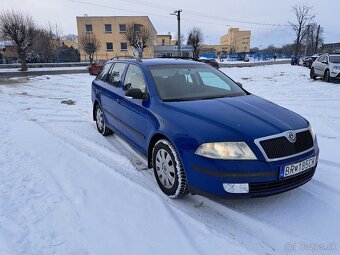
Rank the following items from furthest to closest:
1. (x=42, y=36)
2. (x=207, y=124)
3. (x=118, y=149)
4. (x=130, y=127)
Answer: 1. (x=42, y=36)
2. (x=118, y=149)
3. (x=130, y=127)
4. (x=207, y=124)

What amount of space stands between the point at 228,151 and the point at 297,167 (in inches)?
30.4

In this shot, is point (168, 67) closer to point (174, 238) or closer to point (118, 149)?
point (118, 149)

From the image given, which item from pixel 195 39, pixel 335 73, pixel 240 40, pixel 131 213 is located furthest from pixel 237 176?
pixel 240 40

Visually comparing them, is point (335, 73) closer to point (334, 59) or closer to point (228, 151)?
point (334, 59)

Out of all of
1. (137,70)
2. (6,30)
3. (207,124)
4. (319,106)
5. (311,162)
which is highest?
(6,30)

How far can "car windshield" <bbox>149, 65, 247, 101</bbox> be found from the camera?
12.8 feet

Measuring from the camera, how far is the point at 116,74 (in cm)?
526

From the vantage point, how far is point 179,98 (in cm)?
379

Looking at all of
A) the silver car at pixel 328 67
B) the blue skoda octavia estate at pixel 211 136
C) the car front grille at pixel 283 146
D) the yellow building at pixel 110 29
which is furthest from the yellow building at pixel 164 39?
the car front grille at pixel 283 146

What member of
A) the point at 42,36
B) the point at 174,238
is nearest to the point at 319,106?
the point at 174,238

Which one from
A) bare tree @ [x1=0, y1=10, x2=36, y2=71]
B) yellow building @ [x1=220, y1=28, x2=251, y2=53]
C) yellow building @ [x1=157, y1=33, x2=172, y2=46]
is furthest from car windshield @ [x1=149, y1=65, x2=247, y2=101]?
yellow building @ [x1=220, y1=28, x2=251, y2=53]

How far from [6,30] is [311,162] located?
33.2 m

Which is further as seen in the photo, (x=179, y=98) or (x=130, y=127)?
(x=130, y=127)

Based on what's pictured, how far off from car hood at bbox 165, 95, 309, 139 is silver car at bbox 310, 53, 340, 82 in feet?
43.4
